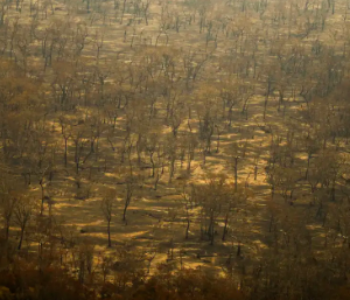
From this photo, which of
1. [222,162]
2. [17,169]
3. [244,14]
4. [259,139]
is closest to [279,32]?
[244,14]

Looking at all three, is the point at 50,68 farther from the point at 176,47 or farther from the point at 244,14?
the point at 244,14

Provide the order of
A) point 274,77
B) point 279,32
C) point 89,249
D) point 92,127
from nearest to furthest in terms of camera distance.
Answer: point 89,249 < point 92,127 < point 274,77 < point 279,32

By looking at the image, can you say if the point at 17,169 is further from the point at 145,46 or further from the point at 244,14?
the point at 244,14

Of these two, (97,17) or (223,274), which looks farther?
(97,17)

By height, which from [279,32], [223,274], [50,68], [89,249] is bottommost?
[223,274]

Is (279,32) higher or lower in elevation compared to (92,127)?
higher

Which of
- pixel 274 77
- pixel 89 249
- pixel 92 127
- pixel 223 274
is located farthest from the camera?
pixel 274 77
